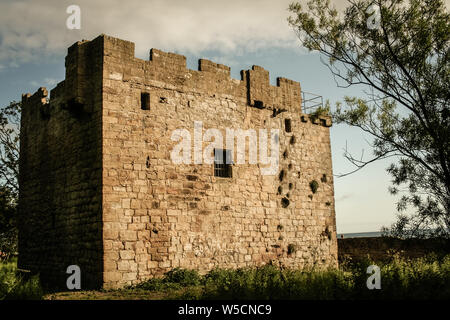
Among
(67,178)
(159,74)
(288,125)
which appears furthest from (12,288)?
(288,125)

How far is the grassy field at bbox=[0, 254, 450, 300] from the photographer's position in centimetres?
841

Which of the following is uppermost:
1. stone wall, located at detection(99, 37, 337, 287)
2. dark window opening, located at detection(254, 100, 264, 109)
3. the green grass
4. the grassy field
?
dark window opening, located at detection(254, 100, 264, 109)

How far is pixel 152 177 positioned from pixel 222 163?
269cm

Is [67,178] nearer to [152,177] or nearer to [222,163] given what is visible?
[152,177]

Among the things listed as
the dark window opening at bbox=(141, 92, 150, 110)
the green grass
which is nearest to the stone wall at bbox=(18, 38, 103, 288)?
the dark window opening at bbox=(141, 92, 150, 110)

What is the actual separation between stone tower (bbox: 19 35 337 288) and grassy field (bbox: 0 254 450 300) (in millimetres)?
689

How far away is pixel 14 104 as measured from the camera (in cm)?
2273

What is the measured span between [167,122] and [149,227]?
3.10 meters

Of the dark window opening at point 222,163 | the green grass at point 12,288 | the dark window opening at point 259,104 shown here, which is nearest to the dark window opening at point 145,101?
the dark window opening at point 222,163

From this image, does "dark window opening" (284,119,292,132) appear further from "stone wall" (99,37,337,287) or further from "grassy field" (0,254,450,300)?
"grassy field" (0,254,450,300)

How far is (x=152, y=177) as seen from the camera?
11.8 m
